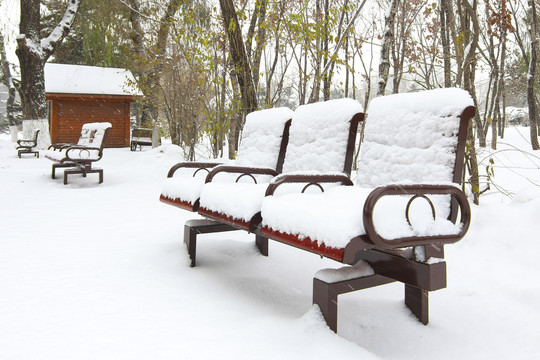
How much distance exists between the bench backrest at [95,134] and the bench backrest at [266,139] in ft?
15.4

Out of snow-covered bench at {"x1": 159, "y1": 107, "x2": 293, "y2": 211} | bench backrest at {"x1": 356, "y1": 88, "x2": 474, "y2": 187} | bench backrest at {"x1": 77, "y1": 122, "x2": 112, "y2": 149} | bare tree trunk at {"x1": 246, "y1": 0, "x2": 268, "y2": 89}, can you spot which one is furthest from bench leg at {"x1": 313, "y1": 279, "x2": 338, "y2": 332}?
bench backrest at {"x1": 77, "y1": 122, "x2": 112, "y2": 149}

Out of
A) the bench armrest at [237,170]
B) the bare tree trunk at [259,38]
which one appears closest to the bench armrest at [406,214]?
the bench armrest at [237,170]

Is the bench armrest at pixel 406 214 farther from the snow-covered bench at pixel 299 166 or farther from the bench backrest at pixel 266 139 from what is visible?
the bench backrest at pixel 266 139

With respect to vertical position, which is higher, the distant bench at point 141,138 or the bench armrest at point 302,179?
the distant bench at point 141,138

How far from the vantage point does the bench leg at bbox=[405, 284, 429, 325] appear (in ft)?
7.16

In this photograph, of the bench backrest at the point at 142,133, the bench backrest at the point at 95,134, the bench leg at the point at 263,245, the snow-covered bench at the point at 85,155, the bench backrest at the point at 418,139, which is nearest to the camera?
the bench backrest at the point at 418,139

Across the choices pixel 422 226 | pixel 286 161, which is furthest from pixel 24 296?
pixel 422 226

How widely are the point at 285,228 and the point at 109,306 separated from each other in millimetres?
1097

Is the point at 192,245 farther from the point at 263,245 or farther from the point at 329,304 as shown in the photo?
the point at 329,304

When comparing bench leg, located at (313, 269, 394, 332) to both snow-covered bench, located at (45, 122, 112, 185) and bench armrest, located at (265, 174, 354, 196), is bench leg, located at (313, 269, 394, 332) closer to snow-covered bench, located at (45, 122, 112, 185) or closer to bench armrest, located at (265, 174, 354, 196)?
bench armrest, located at (265, 174, 354, 196)

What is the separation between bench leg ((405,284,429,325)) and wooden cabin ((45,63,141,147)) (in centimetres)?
1666

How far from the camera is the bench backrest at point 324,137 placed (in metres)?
2.77

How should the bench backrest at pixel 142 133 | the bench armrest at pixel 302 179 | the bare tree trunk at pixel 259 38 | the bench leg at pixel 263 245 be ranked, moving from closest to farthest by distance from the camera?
the bench armrest at pixel 302 179, the bench leg at pixel 263 245, the bare tree trunk at pixel 259 38, the bench backrest at pixel 142 133

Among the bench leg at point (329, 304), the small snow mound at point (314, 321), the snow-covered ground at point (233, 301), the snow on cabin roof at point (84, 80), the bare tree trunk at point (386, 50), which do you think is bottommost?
the snow-covered ground at point (233, 301)
